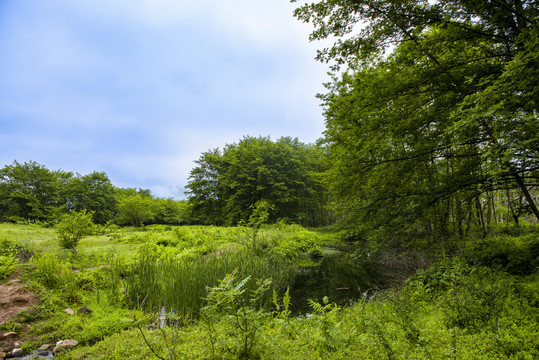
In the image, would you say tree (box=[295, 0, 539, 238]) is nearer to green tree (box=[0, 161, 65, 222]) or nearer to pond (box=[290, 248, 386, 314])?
pond (box=[290, 248, 386, 314])

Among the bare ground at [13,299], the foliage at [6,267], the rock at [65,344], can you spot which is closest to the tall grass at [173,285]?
the rock at [65,344]

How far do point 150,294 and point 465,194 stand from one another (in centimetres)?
600

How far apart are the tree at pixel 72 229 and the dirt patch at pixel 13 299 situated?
1684 millimetres

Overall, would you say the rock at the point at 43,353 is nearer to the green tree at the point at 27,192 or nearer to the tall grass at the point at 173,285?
the tall grass at the point at 173,285

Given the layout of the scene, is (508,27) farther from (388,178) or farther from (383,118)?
(388,178)

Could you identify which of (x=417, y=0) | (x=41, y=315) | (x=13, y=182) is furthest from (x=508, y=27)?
(x=13, y=182)

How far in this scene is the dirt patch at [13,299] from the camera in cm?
302

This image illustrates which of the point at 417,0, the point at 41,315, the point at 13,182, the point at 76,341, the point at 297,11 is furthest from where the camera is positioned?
the point at 13,182

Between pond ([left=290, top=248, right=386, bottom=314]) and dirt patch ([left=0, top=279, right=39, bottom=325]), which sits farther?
pond ([left=290, top=248, right=386, bottom=314])

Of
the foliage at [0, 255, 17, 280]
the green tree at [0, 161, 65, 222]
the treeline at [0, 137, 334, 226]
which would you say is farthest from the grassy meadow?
the green tree at [0, 161, 65, 222]

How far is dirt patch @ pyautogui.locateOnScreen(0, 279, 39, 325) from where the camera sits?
9.92ft

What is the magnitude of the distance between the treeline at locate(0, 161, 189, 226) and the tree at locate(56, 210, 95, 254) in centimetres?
1421

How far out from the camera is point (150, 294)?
3.83m

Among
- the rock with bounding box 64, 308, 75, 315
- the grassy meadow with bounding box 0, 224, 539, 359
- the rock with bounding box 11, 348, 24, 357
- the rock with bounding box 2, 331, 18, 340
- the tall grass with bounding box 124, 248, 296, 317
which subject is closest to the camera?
the grassy meadow with bounding box 0, 224, 539, 359
